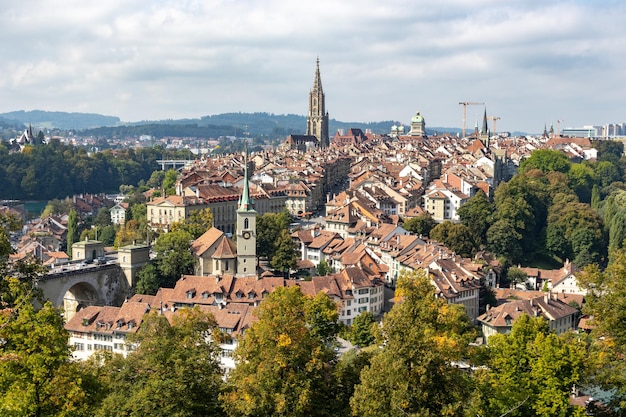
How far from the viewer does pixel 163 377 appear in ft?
87.7

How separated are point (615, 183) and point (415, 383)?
105m

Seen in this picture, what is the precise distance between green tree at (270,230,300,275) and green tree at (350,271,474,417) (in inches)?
1442

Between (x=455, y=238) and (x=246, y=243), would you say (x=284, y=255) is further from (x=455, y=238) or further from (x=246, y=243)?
(x=455, y=238)

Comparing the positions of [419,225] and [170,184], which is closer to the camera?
[419,225]

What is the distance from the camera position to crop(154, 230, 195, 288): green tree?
2293 inches

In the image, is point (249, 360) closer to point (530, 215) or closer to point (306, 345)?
point (306, 345)

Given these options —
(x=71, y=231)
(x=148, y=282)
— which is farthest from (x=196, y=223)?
(x=71, y=231)

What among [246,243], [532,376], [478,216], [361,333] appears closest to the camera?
[532,376]

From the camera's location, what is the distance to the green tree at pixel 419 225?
247ft

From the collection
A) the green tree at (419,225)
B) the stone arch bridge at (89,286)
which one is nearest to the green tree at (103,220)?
the green tree at (419,225)

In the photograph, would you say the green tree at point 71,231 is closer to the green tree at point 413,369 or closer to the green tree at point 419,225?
the green tree at point 419,225

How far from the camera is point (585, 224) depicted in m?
80.2

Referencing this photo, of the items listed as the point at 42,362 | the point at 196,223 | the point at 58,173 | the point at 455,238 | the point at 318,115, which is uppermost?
the point at 318,115

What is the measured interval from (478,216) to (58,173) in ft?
338
